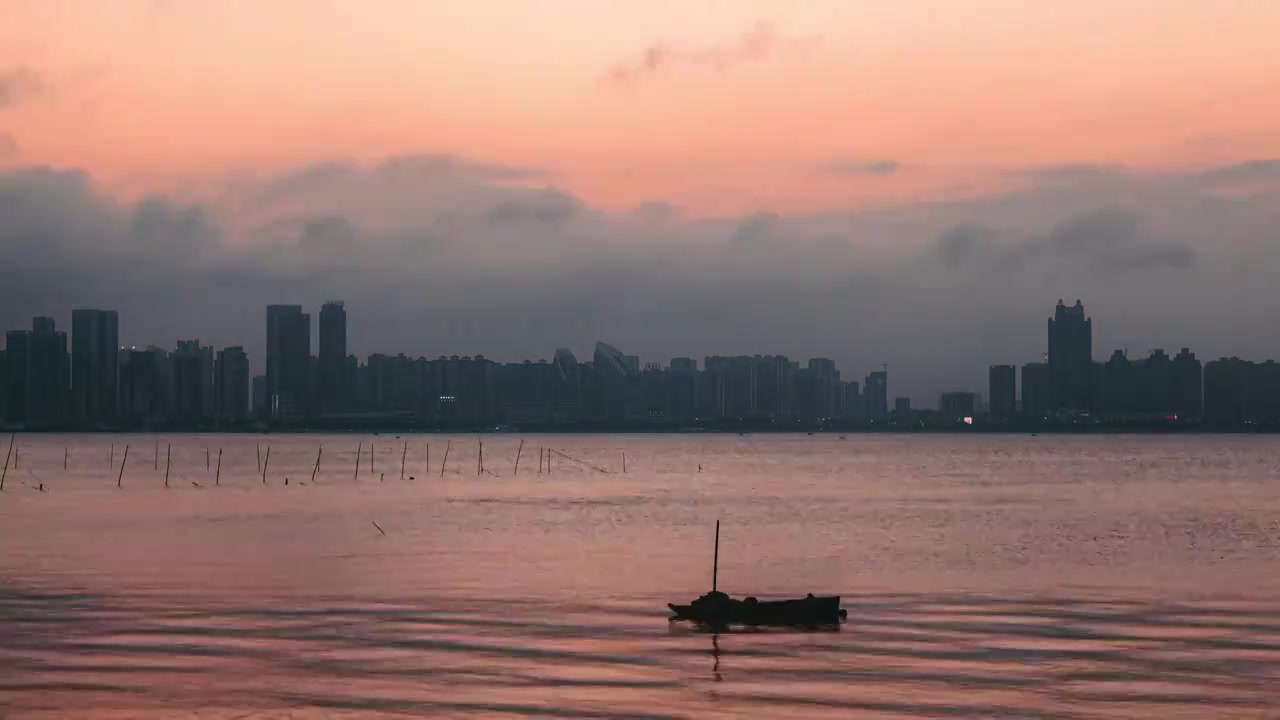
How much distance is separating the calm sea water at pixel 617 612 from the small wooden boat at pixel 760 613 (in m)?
0.96

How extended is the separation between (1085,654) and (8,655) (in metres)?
28.9

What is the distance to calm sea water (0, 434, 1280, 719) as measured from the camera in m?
36.6

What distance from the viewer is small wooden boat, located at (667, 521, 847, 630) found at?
48.2 meters

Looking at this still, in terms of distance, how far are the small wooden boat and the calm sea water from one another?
3.16 feet

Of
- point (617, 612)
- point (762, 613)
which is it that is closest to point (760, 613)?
point (762, 613)

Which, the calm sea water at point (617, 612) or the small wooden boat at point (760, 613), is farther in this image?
the small wooden boat at point (760, 613)

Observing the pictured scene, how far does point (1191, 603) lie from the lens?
55594mm

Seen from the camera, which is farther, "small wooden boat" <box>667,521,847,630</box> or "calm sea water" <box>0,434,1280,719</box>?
"small wooden boat" <box>667,521,847,630</box>

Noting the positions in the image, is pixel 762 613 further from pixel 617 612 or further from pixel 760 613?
pixel 617 612

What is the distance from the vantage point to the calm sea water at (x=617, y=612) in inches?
1439

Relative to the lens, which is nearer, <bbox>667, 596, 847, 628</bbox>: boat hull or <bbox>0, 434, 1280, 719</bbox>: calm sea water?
<bbox>0, 434, 1280, 719</bbox>: calm sea water

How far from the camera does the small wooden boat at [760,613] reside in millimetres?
48219

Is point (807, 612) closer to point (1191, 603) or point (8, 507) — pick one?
point (1191, 603)

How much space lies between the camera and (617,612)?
5309 centimetres
